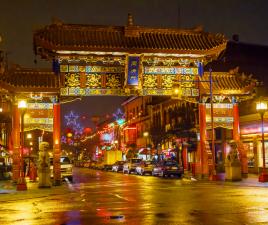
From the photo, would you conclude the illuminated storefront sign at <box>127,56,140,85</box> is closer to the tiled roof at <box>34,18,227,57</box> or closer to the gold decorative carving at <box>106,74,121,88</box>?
the tiled roof at <box>34,18,227,57</box>

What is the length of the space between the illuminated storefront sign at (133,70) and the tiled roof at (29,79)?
199 inches

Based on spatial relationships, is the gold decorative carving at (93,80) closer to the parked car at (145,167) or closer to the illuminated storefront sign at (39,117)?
the illuminated storefront sign at (39,117)

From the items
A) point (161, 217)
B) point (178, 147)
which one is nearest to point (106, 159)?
point (178, 147)

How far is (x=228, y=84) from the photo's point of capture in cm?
3903

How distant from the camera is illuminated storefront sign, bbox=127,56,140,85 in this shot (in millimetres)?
35469

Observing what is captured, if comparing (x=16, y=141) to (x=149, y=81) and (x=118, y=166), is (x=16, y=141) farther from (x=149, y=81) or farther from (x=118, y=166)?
(x=118, y=166)

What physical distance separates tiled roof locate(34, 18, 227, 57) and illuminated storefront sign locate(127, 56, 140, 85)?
0.60 m

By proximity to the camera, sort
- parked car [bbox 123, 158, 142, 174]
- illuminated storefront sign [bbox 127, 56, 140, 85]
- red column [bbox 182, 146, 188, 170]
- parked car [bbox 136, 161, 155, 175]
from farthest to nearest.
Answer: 1. parked car [bbox 123, 158, 142, 174]
2. red column [bbox 182, 146, 188, 170]
3. parked car [bbox 136, 161, 155, 175]
4. illuminated storefront sign [bbox 127, 56, 140, 85]

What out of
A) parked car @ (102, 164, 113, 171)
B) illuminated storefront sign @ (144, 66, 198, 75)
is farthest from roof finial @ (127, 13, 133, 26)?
parked car @ (102, 164, 113, 171)

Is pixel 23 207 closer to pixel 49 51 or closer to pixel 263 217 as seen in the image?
pixel 263 217

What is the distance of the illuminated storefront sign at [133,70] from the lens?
3547 cm

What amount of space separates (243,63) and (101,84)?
3031 centimetres

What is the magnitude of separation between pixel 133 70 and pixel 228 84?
8219 mm

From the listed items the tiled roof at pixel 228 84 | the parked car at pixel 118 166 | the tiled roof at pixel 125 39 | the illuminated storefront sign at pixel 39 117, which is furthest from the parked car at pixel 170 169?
the parked car at pixel 118 166
